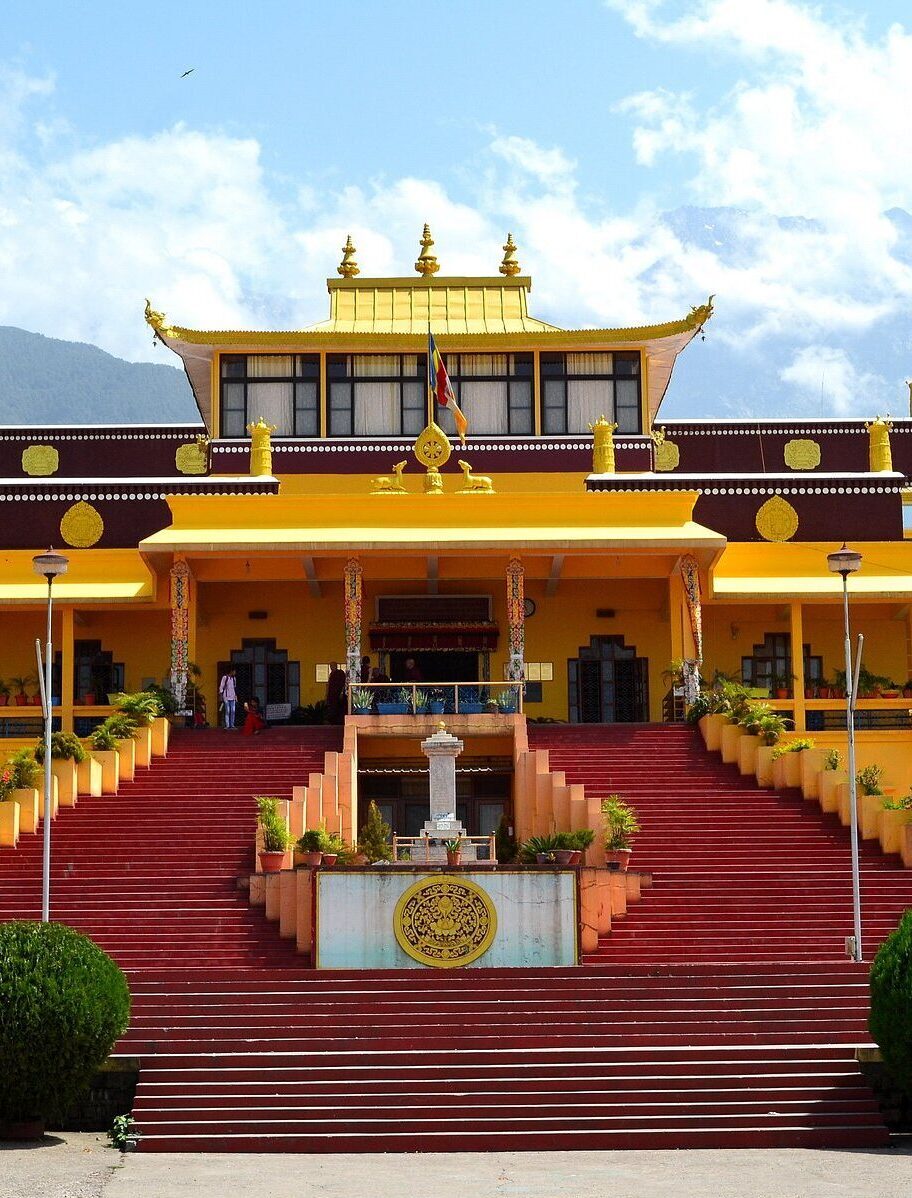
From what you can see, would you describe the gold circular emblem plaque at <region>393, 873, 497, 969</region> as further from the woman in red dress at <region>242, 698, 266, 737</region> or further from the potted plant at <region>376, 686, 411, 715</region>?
the woman in red dress at <region>242, 698, 266, 737</region>

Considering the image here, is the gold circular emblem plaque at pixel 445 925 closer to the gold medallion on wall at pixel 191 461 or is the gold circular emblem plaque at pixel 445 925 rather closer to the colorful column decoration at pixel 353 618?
the colorful column decoration at pixel 353 618

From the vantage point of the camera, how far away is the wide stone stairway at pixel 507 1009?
20109mm

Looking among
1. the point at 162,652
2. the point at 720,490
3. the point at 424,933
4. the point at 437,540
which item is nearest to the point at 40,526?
the point at 162,652

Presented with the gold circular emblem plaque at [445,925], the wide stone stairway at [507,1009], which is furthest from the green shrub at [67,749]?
the gold circular emblem plaque at [445,925]

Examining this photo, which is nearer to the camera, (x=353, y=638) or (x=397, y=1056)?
(x=397, y=1056)

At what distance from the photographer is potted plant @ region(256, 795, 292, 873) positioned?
26.5 m

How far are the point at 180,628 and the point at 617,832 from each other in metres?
10.4

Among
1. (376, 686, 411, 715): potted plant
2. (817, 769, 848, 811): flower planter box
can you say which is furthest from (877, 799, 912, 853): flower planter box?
(376, 686, 411, 715): potted plant

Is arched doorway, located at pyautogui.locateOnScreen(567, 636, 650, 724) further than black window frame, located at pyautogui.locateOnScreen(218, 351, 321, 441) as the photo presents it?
No

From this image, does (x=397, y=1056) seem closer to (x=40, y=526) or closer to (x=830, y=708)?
(x=830, y=708)

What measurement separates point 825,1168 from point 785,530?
74.2 feet

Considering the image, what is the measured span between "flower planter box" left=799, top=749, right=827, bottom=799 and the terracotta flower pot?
814 centimetres

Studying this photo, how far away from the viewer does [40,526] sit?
39531 mm

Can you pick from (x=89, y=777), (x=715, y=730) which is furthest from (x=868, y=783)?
(x=89, y=777)
